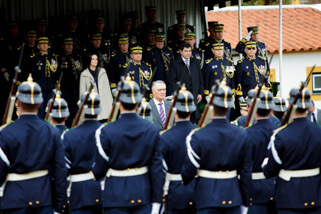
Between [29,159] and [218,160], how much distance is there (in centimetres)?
173

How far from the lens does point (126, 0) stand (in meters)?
14.4

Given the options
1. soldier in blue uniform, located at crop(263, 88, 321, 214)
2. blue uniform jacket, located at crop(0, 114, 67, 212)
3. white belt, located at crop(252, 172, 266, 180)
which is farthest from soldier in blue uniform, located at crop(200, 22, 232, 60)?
blue uniform jacket, located at crop(0, 114, 67, 212)

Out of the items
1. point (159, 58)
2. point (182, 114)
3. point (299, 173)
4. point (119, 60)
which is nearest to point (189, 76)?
point (159, 58)

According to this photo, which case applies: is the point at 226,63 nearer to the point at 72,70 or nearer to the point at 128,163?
the point at 72,70

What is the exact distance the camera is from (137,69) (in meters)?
12.2

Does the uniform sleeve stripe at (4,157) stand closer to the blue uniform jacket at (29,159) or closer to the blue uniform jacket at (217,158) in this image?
the blue uniform jacket at (29,159)

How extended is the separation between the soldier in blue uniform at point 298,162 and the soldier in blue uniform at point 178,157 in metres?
0.87

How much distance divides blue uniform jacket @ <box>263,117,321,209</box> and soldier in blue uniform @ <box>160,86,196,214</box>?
88cm

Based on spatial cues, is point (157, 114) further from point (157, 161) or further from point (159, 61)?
point (157, 161)

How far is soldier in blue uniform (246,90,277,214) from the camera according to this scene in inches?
292

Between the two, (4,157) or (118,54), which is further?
(118,54)

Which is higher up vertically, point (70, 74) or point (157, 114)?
point (70, 74)

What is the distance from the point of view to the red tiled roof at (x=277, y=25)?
72.2 feet

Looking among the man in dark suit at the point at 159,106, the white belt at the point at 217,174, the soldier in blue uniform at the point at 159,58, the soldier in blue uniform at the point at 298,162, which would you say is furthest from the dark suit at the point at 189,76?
the white belt at the point at 217,174
